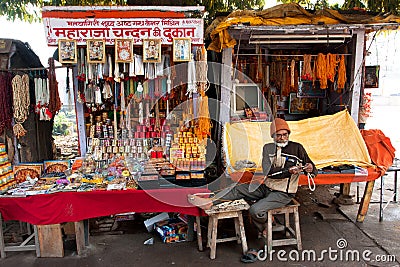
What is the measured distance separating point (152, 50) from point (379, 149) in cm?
369

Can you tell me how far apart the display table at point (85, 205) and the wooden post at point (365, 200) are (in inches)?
98.8

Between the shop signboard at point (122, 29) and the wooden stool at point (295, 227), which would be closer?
the wooden stool at point (295, 227)

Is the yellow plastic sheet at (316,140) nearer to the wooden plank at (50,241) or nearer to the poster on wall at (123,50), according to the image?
the poster on wall at (123,50)

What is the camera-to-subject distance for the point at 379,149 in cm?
476

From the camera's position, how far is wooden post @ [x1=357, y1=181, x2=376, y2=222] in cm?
453

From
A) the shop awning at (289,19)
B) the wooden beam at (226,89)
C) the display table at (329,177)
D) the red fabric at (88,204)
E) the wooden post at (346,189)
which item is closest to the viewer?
the red fabric at (88,204)

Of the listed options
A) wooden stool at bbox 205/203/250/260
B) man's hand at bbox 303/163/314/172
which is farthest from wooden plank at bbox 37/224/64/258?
man's hand at bbox 303/163/314/172

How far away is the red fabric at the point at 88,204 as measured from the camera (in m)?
3.72

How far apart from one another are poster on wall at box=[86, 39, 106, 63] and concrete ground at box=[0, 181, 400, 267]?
243cm

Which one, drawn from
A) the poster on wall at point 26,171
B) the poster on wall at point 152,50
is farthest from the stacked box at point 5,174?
the poster on wall at point 152,50

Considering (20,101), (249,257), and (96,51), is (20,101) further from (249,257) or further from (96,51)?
(249,257)

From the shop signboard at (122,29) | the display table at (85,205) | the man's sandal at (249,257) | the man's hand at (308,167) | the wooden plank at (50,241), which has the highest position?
the shop signboard at (122,29)

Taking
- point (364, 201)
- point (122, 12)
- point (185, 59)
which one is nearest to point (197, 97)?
point (185, 59)

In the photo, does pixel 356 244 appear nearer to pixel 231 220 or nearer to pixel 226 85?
pixel 231 220
